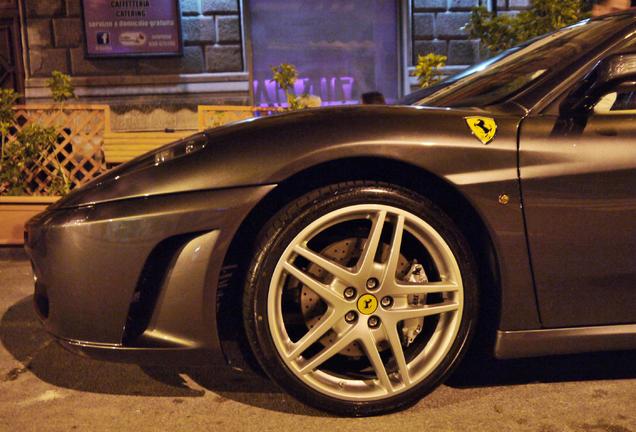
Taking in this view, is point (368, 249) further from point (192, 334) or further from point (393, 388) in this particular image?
point (192, 334)

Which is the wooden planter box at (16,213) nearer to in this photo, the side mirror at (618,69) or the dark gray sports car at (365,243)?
the dark gray sports car at (365,243)

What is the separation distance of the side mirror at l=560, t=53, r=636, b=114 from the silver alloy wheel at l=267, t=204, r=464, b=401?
0.60m

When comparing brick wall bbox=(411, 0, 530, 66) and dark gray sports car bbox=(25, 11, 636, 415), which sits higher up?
brick wall bbox=(411, 0, 530, 66)

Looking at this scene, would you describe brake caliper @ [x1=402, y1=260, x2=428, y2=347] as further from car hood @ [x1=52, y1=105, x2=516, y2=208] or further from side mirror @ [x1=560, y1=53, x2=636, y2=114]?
side mirror @ [x1=560, y1=53, x2=636, y2=114]

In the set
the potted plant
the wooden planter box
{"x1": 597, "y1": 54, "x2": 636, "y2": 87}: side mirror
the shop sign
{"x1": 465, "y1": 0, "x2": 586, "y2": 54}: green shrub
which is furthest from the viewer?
the shop sign

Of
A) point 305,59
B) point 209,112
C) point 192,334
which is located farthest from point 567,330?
point 305,59

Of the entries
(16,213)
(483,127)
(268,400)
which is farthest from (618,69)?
(16,213)

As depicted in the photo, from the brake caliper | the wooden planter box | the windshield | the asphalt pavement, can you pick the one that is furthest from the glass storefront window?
the brake caliper

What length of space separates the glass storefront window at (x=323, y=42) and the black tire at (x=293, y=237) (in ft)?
23.9

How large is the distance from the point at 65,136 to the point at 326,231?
470 centimetres

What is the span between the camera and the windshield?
2.48 metres

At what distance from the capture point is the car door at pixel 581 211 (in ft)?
7.14

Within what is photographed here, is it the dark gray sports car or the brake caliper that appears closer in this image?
the dark gray sports car

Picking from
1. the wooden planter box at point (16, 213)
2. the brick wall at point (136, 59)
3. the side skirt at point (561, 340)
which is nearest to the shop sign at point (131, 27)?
the brick wall at point (136, 59)
